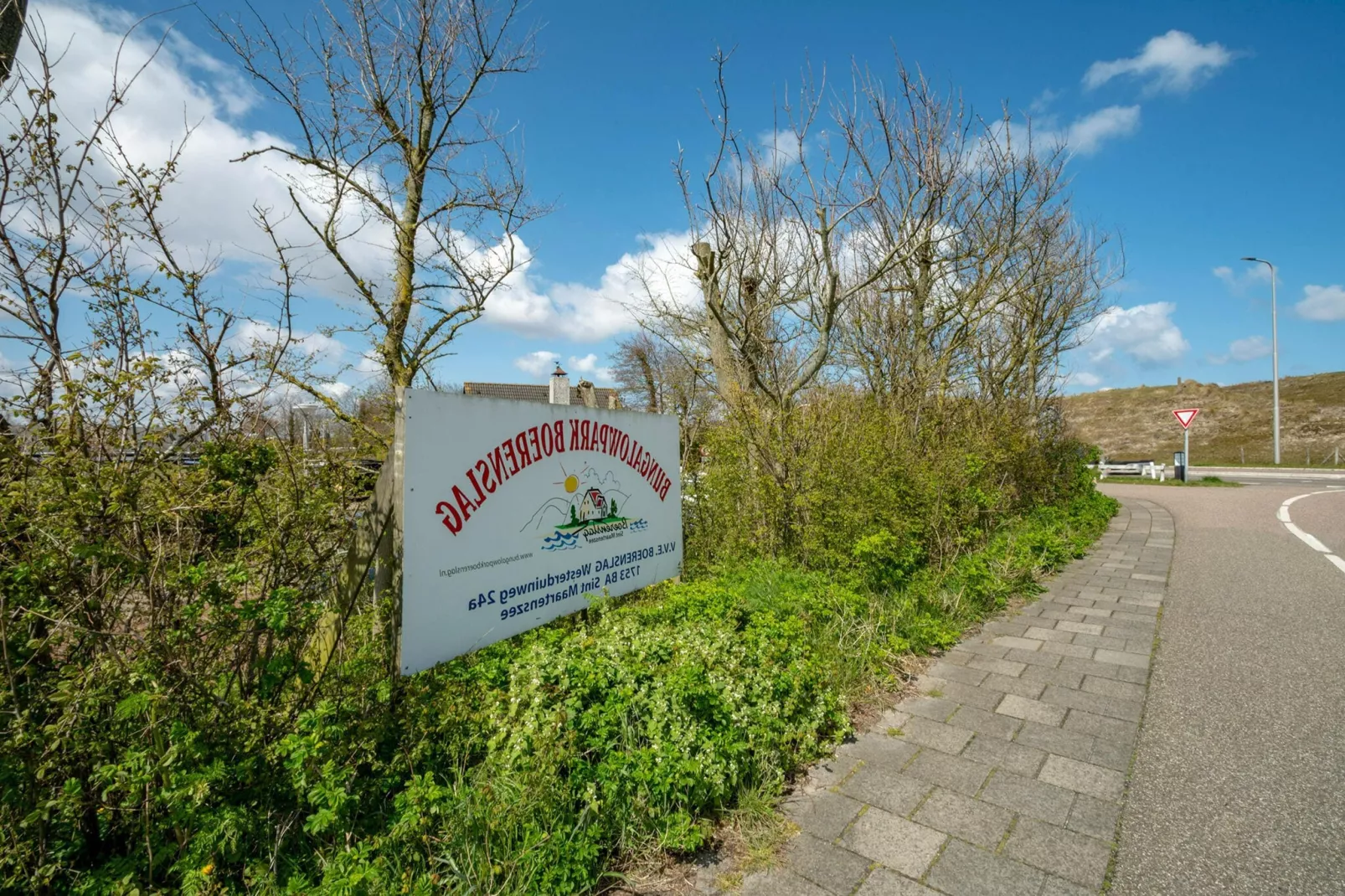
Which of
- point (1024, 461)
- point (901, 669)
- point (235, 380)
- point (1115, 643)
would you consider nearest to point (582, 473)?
point (235, 380)

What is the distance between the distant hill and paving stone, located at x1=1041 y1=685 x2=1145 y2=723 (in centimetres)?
4445

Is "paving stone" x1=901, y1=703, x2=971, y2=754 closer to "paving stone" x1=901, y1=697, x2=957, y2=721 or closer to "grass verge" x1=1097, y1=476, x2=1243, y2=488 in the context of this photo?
"paving stone" x1=901, y1=697, x2=957, y2=721

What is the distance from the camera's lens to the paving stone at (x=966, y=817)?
2715 millimetres

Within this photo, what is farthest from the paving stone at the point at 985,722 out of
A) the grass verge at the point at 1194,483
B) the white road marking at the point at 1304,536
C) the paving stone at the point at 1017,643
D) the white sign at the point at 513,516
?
the grass verge at the point at 1194,483

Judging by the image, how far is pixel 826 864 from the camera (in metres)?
2.54

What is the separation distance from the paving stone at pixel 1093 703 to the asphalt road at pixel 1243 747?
0.29ft

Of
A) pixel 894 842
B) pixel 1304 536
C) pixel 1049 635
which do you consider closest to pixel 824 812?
pixel 894 842

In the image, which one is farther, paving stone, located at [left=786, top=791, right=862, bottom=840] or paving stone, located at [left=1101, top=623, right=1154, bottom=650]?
paving stone, located at [left=1101, top=623, right=1154, bottom=650]

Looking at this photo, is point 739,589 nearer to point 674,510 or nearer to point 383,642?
point 674,510

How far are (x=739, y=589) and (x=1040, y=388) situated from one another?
37.9ft

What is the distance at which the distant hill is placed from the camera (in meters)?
45.5

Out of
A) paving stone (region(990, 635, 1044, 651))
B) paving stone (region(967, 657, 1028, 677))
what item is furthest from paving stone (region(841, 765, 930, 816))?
paving stone (region(990, 635, 1044, 651))

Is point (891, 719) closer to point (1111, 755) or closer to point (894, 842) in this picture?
point (1111, 755)

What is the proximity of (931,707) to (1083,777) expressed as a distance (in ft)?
3.03
